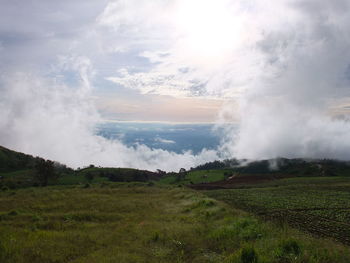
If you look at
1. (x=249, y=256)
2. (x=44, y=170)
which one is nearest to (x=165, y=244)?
(x=249, y=256)

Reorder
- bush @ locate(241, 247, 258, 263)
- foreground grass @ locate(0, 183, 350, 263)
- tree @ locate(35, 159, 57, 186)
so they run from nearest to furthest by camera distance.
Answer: bush @ locate(241, 247, 258, 263) → foreground grass @ locate(0, 183, 350, 263) → tree @ locate(35, 159, 57, 186)

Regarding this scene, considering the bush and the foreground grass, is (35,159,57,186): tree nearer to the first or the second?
the foreground grass

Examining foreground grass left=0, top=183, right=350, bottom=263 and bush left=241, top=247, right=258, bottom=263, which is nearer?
bush left=241, top=247, right=258, bottom=263

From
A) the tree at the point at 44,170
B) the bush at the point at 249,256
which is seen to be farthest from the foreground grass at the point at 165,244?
the tree at the point at 44,170

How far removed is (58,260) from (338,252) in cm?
1212

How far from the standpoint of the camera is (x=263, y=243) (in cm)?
1319

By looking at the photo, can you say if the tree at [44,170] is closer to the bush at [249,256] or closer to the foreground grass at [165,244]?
the foreground grass at [165,244]

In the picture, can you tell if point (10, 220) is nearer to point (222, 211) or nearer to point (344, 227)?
point (222, 211)

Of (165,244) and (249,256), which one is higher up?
(249,256)

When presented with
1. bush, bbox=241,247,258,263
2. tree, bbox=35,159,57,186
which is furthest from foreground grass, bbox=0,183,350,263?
tree, bbox=35,159,57,186

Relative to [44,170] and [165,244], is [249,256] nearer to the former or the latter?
[165,244]

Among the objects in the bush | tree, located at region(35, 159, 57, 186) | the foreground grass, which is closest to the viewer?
the bush

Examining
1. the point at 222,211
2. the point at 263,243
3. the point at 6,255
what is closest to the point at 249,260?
the point at 263,243

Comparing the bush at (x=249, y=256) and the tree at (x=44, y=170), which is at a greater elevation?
the tree at (x=44, y=170)
